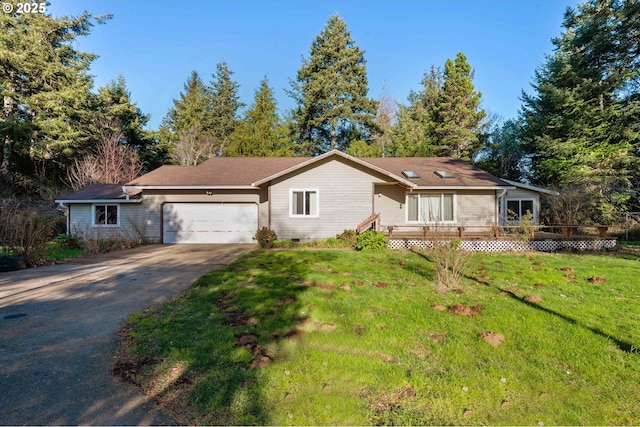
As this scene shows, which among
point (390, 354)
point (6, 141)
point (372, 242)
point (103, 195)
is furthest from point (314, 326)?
point (6, 141)

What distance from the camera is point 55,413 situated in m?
2.85

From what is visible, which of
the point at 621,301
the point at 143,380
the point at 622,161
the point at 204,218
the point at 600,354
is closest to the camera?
the point at 143,380

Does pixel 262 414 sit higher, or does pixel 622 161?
pixel 622 161

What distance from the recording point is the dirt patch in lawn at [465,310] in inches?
204

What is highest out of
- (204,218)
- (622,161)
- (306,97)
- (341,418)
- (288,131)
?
(306,97)

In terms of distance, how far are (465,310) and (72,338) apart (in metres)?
5.75

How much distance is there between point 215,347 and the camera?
4.07 m

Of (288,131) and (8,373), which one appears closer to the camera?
(8,373)

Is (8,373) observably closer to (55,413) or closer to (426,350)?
(55,413)

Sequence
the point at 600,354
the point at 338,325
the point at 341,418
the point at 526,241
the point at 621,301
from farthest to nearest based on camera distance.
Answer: the point at 526,241 → the point at 621,301 → the point at 338,325 → the point at 600,354 → the point at 341,418

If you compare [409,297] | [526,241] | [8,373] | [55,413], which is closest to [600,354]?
[409,297]

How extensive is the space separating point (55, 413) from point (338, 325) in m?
3.24

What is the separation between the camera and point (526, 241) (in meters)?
12.8

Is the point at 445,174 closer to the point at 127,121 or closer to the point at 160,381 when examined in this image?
the point at 160,381
